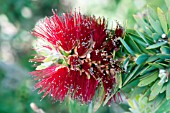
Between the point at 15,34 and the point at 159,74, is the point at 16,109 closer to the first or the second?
Result: the point at 15,34

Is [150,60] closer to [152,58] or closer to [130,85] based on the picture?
[152,58]

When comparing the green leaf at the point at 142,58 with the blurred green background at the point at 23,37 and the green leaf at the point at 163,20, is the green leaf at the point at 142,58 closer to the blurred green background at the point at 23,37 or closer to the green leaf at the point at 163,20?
the green leaf at the point at 163,20

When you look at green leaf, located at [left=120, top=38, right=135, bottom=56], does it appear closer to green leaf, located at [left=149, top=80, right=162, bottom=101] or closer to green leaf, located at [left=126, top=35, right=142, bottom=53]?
green leaf, located at [left=126, top=35, right=142, bottom=53]

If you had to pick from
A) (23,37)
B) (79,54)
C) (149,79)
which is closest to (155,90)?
(149,79)

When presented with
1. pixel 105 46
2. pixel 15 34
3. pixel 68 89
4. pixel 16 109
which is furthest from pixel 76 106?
pixel 15 34

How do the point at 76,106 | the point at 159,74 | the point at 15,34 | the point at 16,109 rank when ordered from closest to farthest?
the point at 159,74 → the point at 76,106 → the point at 16,109 → the point at 15,34

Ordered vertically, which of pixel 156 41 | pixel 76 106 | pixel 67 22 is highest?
pixel 67 22

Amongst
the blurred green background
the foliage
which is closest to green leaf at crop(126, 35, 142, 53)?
the foliage
